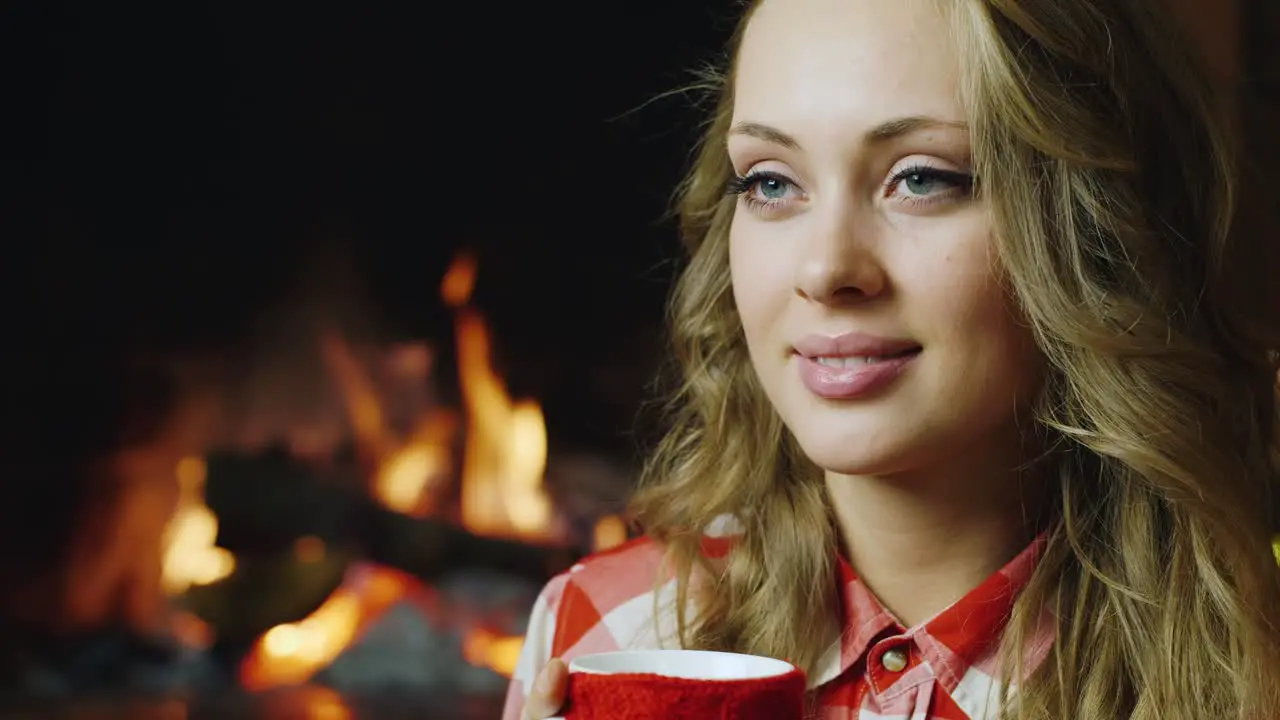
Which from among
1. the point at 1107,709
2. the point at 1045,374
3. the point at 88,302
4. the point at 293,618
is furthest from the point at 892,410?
the point at 88,302


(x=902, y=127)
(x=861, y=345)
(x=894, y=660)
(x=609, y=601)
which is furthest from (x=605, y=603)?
(x=902, y=127)

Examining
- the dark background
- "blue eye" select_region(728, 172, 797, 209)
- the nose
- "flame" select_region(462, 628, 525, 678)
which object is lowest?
"flame" select_region(462, 628, 525, 678)

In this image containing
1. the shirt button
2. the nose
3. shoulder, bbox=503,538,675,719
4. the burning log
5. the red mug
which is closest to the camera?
the red mug

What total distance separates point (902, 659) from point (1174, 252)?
36 cm

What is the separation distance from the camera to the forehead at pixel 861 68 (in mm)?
903

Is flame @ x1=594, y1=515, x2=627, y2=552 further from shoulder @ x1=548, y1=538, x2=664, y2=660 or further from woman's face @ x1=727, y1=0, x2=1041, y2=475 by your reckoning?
woman's face @ x1=727, y1=0, x2=1041, y2=475

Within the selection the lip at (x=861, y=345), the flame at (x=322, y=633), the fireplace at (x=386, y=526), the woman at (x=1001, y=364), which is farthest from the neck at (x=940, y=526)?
the flame at (x=322, y=633)

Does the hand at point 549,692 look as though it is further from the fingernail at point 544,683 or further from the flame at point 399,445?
the flame at point 399,445

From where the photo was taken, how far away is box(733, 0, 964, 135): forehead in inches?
35.5

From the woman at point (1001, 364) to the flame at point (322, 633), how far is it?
134cm

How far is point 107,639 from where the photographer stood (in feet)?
7.57

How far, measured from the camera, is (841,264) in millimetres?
896

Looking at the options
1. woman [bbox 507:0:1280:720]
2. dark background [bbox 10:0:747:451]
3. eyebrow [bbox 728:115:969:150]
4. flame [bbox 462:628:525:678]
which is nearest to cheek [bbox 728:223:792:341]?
woman [bbox 507:0:1280:720]

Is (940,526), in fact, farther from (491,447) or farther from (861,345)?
(491,447)
